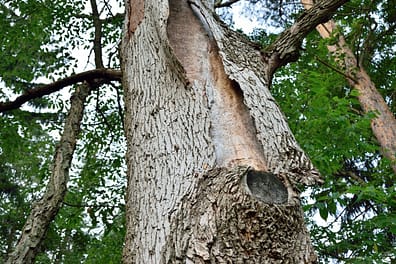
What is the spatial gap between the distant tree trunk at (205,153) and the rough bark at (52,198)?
145 centimetres

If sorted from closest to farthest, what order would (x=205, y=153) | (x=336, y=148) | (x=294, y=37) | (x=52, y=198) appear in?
(x=205, y=153)
(x=294, y=37)
(x=52, y=198)
(x=336, y=148)

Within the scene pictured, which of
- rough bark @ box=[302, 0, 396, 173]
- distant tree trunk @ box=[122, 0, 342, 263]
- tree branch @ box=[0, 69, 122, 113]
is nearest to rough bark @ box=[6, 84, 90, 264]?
tree branch @ box=[0, 69, 122, 113]

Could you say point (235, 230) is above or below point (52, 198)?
below

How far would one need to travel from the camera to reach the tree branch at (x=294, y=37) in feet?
8.11

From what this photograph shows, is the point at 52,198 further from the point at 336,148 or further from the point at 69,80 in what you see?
the point at 336,148

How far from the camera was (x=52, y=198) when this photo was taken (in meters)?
3.37

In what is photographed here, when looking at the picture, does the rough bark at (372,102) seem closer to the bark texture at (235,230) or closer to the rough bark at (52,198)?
the rough bark at (52,198)

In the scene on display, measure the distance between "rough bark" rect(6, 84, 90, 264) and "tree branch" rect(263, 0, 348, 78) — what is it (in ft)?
6.53

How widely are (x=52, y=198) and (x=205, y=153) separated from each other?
2171 millimetres

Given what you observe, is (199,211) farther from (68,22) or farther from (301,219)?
(68,22)

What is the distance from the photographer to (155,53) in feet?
7.48

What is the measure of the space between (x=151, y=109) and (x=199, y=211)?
714 mm

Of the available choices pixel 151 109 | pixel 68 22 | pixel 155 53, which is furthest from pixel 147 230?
pixel 68 22

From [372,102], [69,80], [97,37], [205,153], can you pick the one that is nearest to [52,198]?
[69,80]
